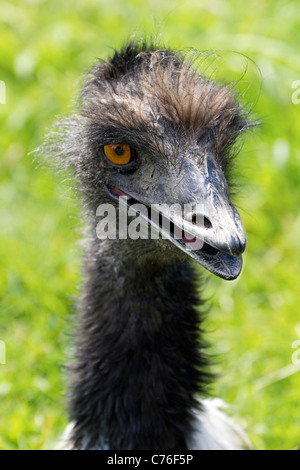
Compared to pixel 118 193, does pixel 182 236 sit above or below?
below

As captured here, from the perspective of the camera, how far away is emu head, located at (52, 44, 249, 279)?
2.26 meters

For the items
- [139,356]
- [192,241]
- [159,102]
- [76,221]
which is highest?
[159,102]

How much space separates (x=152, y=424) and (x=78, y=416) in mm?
306

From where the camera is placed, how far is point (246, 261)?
4.59 meters

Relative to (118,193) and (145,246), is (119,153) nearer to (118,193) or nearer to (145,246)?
(118,193)

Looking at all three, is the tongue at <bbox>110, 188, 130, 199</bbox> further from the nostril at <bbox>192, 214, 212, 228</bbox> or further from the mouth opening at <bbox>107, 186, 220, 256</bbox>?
the nostril at <bbox>192, 214, 212, 228</bbox>

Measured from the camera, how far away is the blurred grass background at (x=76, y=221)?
3756 millimetres

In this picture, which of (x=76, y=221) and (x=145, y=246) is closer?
(x=145, y=246)

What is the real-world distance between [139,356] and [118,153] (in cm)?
76

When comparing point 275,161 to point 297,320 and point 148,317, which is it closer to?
point 297,320

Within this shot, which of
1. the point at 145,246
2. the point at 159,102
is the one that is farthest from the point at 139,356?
the point at 159,102

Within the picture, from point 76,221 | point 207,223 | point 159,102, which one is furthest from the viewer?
point 76,221

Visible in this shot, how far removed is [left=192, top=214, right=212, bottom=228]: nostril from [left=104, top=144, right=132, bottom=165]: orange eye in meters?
0.40

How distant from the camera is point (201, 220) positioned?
2.25 m
